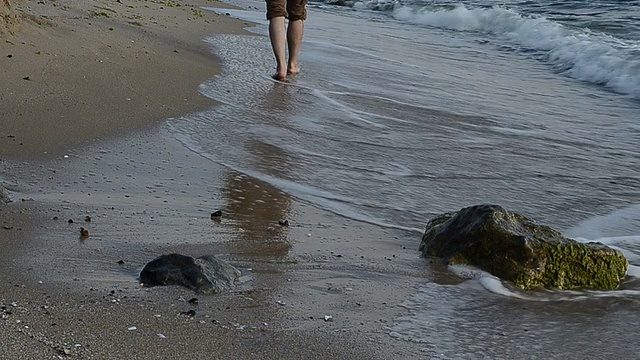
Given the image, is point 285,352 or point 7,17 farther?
point 7,17

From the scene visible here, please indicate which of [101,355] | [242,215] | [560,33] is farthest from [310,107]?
[560,33]

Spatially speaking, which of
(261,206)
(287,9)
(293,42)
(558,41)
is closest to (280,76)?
(293,42)

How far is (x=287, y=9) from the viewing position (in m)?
7.44

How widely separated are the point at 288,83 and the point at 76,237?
387 centimetres

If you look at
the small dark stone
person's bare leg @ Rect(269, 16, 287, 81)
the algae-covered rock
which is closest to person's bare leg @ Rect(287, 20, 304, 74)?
person's bare leg @ Rect(269, 16, 287, 81)

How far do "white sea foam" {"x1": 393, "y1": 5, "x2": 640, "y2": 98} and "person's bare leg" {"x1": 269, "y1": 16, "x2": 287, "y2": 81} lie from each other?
10.9 ft

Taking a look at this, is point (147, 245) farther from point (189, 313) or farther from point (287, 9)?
point (287, 9)

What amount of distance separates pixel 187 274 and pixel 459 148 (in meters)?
2.91

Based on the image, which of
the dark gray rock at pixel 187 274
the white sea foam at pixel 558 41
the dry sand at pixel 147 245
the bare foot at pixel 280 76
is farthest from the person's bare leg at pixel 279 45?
the dark gray rock at pixel 187 274

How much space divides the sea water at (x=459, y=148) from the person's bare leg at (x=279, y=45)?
0.43ft

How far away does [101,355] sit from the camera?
2359 millimetres

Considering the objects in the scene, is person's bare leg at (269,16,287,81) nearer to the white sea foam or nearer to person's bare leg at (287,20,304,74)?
person's bare leg at (287,20,304,74)

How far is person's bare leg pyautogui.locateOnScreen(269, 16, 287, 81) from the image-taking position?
280 inches

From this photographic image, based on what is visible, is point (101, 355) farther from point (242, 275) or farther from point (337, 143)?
point (337, 143)
